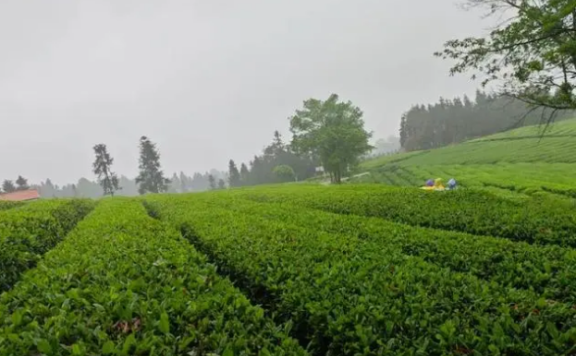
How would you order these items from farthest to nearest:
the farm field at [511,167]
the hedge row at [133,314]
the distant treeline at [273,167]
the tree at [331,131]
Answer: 1. the distant treeline at [273,167]
2. the tree at [331,131]
3. the farm field at [511,167]
4. the hedge row at [133,314]

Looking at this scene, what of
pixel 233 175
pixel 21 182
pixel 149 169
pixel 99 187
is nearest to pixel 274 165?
pixel 233 175

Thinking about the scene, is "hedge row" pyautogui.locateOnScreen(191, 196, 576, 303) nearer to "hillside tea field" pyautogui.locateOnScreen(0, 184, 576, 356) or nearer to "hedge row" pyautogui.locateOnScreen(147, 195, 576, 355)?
"hillside tea field" pyautogui.locateOnScreen(0, 184, 576, 356)

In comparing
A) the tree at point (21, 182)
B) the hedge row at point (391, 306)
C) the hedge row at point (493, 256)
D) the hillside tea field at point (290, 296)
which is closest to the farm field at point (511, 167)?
the hedge row at point (493, 256)

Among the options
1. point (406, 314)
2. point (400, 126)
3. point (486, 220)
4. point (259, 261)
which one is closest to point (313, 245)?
point (259, 261)

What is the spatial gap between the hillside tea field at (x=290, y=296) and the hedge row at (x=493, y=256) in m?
0.02

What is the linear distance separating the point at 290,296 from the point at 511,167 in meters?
37.8

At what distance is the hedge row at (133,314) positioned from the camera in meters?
2.66

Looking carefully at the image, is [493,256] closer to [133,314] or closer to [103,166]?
[133,314]

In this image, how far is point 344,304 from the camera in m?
3.57

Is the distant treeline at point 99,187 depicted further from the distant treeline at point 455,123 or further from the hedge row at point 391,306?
the hedge row at point 391,306

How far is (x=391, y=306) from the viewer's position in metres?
3.52

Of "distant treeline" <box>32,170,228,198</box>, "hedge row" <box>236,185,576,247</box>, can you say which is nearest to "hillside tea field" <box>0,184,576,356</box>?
"hedge row" <box>236,185,576,247</box>

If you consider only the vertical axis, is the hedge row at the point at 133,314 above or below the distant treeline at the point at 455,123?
below

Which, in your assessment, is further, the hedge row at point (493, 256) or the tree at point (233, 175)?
the tree at point (233, 175)
